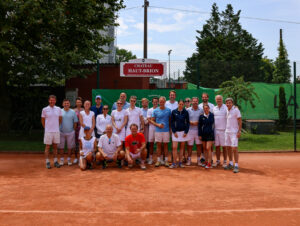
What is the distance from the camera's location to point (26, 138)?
12.4 metres

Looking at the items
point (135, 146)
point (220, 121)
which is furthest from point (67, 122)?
point (220, 121)

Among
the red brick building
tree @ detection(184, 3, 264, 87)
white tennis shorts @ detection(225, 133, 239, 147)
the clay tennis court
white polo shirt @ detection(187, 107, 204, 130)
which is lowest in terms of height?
the clay tennis court

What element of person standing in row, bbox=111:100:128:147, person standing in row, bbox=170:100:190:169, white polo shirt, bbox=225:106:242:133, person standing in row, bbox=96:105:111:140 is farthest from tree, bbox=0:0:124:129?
white polo shirt, bbox=225:106:242:133

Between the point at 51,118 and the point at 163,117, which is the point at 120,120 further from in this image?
the point at 51,118

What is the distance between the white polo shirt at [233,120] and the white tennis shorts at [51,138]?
458cm

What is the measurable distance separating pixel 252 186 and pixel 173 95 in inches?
126

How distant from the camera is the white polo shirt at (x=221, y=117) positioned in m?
7.31

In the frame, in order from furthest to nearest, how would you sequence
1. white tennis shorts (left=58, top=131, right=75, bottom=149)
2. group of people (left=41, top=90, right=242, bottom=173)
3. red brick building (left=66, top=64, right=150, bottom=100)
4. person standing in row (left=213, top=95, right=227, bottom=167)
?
red brick building (left=66, top=64, right=150, bottom=100)
white tennis shorts (left=58, top=131, right=75, bottom=149)
person standing in row (left=213, top=95, right=227, bottom=167)
group of people (left=41, top=90, right=242, bottom=173)

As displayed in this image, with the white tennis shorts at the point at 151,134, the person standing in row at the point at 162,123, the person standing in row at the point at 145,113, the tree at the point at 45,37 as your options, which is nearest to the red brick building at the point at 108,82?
the tree at the point at 45,37

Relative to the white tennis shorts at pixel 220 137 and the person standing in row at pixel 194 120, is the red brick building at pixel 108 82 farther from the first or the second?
the white tennis shorts at pixel 220 137

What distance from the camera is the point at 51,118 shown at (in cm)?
735

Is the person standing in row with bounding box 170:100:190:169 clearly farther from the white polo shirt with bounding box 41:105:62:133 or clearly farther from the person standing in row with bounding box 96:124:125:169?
the white polo shirt with bounding box 41:105:62:133

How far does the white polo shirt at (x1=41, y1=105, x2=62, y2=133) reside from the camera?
7.34 metres

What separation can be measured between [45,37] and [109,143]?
633cm
